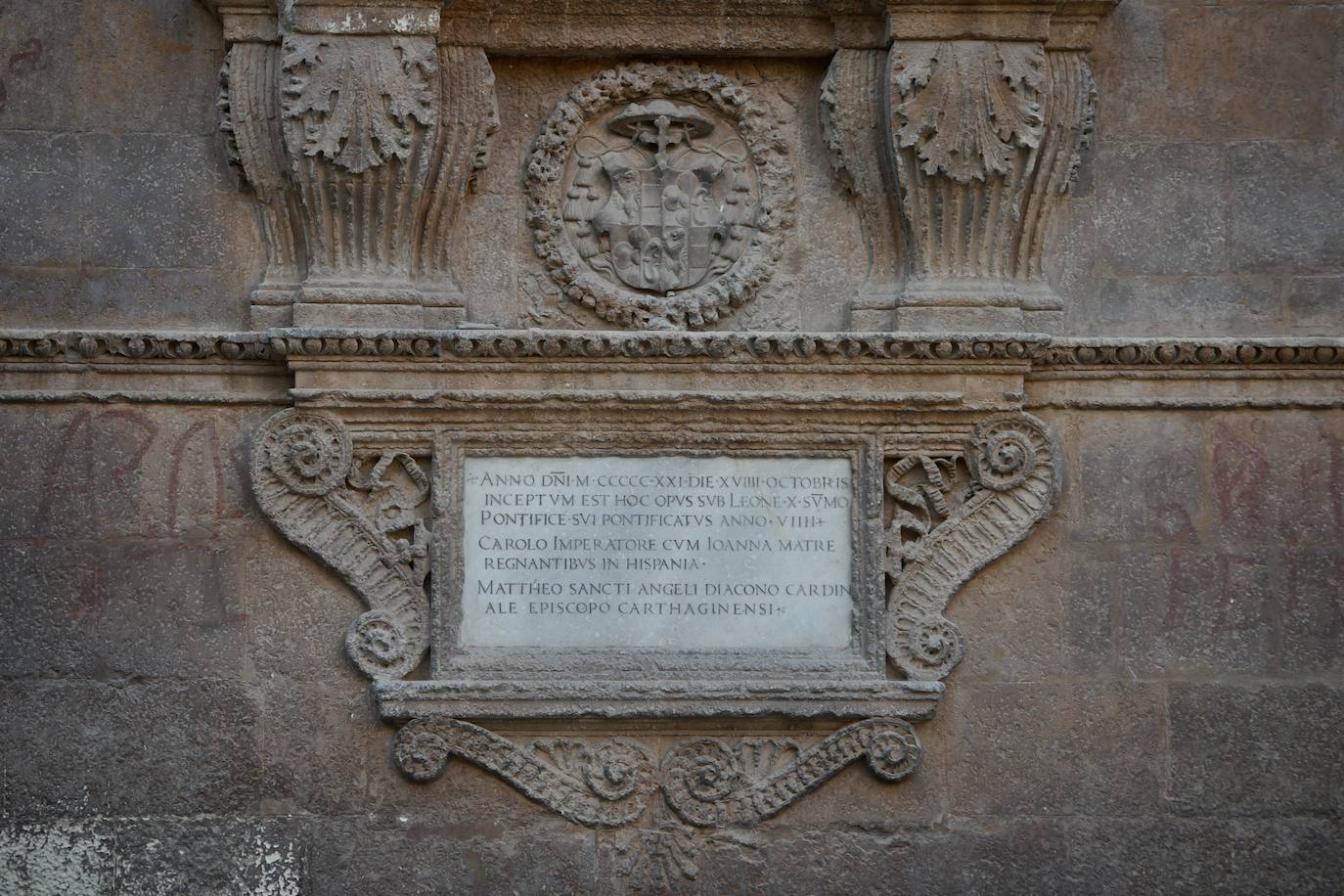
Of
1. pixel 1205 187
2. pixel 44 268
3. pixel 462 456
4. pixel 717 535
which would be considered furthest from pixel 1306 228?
pixel 44 268

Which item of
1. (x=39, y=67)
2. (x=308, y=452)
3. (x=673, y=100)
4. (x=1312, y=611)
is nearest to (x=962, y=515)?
(x=1312, y=611)

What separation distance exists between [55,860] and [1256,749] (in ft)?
13.1

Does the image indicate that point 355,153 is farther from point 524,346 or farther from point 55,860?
point 55,860

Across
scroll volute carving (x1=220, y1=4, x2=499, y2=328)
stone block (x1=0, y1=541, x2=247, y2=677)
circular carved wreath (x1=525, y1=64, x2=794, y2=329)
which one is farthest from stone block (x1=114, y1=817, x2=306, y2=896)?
circular carved wreath (x1=525, y1=64, x2=794, y2=329)

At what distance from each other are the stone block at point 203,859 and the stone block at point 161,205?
6.26 ft

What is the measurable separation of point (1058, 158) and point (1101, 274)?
0.44 m

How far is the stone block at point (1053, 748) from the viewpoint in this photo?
623 cm

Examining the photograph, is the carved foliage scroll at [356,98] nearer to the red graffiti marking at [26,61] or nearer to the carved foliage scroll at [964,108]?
the red graffiti marking at [26,61]

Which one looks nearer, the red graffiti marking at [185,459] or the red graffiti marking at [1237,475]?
the red graffiti marking at [185,459]

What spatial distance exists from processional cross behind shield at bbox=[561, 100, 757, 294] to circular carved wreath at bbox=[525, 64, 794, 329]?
0.13ft

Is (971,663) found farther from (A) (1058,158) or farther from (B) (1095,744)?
(A) (1058,158)

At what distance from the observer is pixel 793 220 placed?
6594 mm

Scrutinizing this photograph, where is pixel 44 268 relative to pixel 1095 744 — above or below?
above

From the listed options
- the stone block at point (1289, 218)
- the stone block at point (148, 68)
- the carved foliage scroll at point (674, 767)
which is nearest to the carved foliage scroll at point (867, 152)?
the stone block at point (1289, 218)
